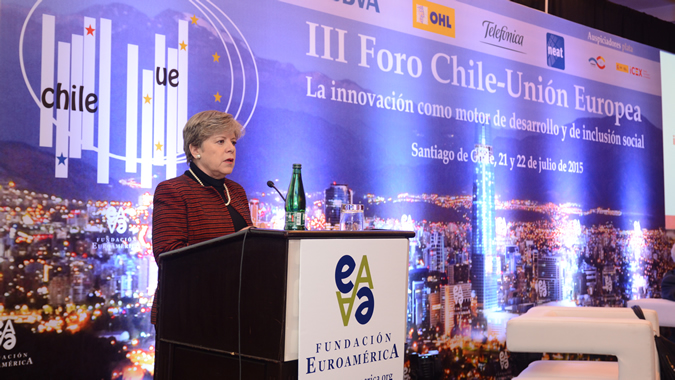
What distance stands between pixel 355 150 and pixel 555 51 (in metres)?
2.42

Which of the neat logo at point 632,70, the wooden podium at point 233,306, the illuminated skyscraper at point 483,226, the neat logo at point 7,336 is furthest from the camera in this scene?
the neat logo at point 632,70

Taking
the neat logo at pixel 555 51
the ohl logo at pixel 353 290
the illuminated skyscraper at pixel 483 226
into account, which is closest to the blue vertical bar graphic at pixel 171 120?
the ohl logo at pixel 353 290

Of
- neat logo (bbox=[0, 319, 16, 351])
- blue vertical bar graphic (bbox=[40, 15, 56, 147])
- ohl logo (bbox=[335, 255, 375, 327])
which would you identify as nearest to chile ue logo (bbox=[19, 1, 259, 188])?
blue vertical bar graphic (bbox=[40, 15, 56, 147])

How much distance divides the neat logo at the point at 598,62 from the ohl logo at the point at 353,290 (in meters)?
4.50

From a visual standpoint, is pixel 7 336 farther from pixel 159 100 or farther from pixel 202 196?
pixel 159 100

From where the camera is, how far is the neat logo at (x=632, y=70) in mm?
5695

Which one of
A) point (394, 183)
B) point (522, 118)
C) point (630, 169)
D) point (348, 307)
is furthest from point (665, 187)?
point (348, 307)

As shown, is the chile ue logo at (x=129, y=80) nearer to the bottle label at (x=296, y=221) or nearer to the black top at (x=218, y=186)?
the black top at (x=218, y=186)

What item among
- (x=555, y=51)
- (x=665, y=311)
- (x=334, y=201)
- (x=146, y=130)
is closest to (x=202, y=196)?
(x=146, y=130)

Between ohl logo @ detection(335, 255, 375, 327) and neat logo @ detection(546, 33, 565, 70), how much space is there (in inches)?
154

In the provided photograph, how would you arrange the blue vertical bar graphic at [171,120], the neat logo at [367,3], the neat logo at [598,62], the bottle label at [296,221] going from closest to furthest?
the bottle label at [296,221], the blue vertical bar graphic at [171,120], the neat logo at [367,3], the neat logo at [598,62]

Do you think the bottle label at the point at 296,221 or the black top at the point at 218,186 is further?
the black top at the point at 218,186

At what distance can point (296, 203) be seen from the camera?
8.30 ft

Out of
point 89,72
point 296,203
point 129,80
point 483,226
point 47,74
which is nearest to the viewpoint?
point 296,203
